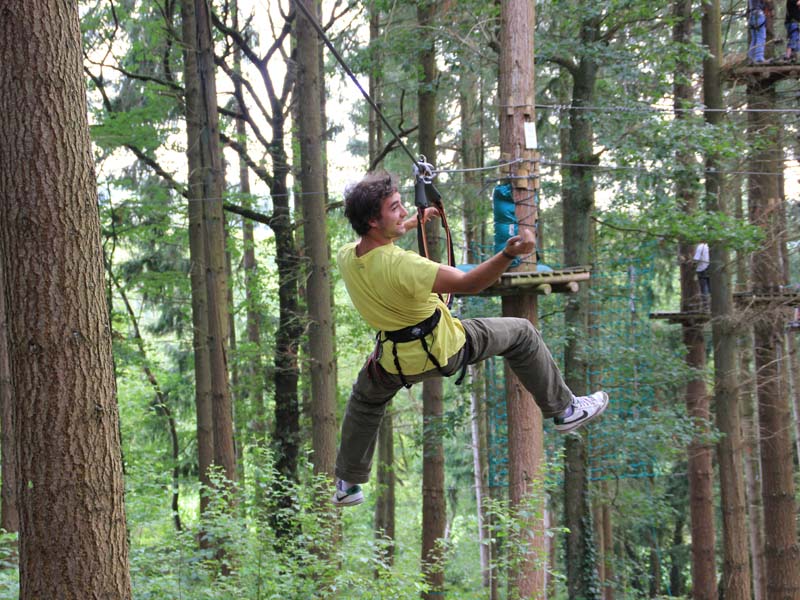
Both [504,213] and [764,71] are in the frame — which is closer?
[504,213]

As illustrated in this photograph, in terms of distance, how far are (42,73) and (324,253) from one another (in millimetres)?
5542

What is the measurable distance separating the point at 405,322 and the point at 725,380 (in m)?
9.44

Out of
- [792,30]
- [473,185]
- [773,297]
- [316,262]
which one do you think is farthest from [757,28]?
[316,262]

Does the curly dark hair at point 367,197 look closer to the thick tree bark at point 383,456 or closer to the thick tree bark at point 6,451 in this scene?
the thick tree bark at point 6,451

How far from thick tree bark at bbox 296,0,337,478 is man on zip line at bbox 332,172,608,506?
14.2 ft

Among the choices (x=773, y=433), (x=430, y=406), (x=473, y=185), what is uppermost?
(x=473, y=185)

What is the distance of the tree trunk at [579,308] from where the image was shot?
432 inches

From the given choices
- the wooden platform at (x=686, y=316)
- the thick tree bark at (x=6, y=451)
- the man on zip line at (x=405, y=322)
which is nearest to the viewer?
the man on zip line at (x=405, y=322)

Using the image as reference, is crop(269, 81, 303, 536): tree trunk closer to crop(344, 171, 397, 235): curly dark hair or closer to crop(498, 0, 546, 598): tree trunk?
crop(498, 0, 546, 598): tree trunk

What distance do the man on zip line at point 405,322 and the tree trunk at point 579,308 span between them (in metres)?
6.37

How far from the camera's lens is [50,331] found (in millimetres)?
Result: 3838

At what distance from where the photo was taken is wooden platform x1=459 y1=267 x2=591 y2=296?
5.79m

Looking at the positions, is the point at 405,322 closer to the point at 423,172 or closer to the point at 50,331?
the point at 423,172

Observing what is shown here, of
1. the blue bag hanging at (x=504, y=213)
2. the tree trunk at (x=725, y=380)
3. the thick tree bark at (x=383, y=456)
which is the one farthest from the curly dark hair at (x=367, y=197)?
the thick tree bark at (x=383, y=456)
